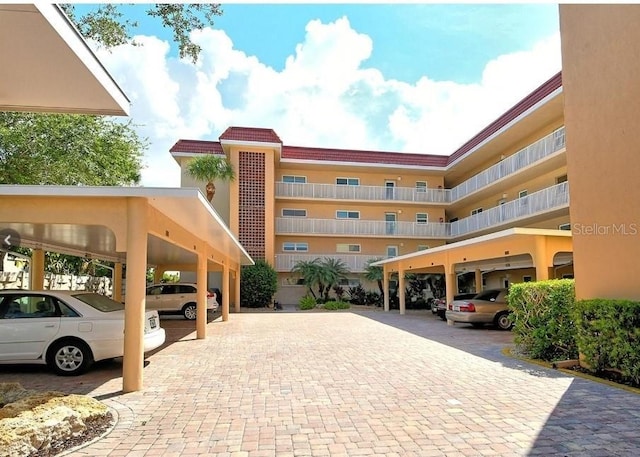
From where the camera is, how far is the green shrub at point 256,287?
Result: 87.5ft

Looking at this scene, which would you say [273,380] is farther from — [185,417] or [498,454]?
[498,454]

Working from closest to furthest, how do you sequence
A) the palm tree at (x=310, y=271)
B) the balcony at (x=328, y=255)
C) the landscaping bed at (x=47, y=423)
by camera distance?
the landscaping bed at (x=47, y=423) < the palm tree at (x=310, y=271) < the balcony at (x=328, y=255)

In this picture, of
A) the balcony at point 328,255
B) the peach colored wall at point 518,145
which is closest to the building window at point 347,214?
the balcony at point 328,255

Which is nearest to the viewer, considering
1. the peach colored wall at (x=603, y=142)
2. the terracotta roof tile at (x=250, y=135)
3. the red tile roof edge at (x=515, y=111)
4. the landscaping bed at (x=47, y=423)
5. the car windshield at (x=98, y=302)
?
the landscaping bed at (x=47, y=423)

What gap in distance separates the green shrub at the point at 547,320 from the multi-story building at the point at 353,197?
1625cm

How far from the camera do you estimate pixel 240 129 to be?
29.5m

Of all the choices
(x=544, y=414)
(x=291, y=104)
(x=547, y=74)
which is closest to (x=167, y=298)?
(x=291, y=104)

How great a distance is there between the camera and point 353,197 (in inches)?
1250

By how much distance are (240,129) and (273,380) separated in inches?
946

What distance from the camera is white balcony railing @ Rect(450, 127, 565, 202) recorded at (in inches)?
818

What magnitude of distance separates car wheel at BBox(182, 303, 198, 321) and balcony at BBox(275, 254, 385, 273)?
11.0 meters

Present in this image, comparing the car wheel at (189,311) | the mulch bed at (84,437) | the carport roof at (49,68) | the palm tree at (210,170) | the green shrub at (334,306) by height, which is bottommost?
the mulch bed at (84,437)

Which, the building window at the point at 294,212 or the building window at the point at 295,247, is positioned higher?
the building window at the point at 294,212

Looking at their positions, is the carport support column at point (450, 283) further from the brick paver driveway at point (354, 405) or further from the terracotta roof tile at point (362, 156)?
the terracotta roof tile at point (362, 156)
